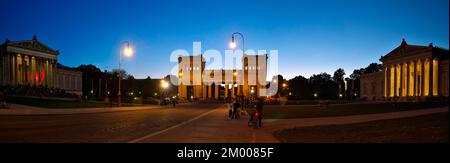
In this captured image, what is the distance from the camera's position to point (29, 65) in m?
86.4

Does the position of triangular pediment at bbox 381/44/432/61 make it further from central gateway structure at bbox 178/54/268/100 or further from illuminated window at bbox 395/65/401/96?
central gateway structure at bbox 178/54/268/100

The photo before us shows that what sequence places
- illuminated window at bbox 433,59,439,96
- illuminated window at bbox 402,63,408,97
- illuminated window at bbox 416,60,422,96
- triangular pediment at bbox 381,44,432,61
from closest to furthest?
illuminated window at bbox 433,59,439,96, illuminated window at bbox 416,60,422,96, triangular pediment at bbox 381,44,432,61, illuminated window at bbox 402,63,408,97

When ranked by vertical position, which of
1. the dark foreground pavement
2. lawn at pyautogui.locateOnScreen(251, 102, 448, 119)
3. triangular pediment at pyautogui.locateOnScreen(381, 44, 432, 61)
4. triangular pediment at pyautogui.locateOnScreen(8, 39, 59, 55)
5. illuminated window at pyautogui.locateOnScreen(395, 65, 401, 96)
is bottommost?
lawn at pyautogui.locateOnScreen(251, 102, 448, 119)

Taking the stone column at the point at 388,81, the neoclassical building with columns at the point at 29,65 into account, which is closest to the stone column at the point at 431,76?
the stone column at the point at 388,81

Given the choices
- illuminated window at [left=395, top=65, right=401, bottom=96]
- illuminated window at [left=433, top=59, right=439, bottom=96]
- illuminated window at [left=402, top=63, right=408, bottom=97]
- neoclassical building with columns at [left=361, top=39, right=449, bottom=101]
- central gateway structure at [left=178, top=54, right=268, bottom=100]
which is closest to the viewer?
neoclassical building with columns at [left=361, top=39, right=449, bottom=101]

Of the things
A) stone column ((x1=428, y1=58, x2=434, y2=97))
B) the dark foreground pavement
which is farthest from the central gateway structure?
the dark foreground pavement

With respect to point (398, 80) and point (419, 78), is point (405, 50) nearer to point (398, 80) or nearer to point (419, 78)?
point (398, 80)

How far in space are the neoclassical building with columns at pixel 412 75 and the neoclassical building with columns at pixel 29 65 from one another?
91602 mm

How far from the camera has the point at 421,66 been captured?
81.2 metres

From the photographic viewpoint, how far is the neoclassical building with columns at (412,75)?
252ft

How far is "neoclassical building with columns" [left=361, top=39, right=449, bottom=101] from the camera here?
7675 centimetres

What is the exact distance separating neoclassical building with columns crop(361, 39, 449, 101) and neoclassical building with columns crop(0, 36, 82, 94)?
91.6 metres

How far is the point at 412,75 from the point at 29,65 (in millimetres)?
106147
